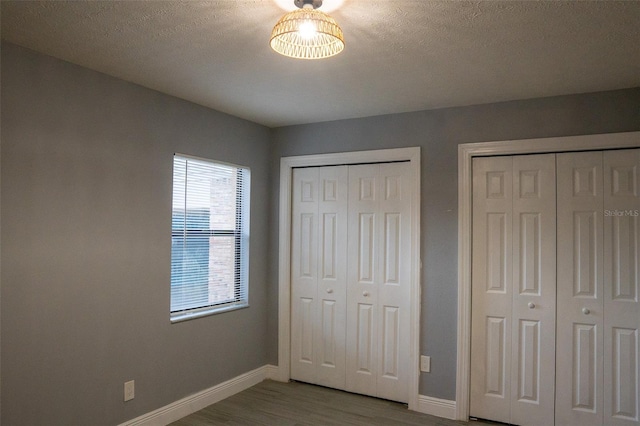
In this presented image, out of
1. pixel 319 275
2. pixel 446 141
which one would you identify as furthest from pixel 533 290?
pixel 319 275

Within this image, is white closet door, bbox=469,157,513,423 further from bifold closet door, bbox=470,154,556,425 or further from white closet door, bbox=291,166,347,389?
white closet door, bbox=291,166,347,389

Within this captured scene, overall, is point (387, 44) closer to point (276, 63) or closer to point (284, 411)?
point (276, 63)

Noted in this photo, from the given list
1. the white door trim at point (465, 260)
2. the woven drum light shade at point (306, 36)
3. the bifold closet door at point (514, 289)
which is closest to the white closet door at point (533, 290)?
the bifold closet door at point (514, 289)

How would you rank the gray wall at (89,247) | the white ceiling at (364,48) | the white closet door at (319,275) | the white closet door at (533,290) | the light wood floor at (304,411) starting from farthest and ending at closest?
the white closet door at (319,275) → the light wood floor at (304,411) → the white closet door at (533,290) → the gray wall at (89,247) → the white ceiling at (364,48)

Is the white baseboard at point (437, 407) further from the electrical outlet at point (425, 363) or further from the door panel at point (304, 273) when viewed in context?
the door panel at point (304, 273)

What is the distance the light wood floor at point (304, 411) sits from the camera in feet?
11.3

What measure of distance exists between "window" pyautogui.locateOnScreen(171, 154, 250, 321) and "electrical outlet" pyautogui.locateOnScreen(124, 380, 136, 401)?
0.54 metres

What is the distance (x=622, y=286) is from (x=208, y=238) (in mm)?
3124

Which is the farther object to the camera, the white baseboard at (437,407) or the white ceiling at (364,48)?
the white baseboard at (437,407)

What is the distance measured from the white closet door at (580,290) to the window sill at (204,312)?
8.53 feet

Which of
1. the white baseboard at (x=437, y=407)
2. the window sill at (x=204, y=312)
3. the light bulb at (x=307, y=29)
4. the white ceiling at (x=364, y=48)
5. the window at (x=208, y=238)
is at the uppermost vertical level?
the white ceiling at (x=364, y=48)

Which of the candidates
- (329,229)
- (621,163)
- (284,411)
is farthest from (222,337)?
(621,163)

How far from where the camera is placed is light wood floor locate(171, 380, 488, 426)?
3.45 metres

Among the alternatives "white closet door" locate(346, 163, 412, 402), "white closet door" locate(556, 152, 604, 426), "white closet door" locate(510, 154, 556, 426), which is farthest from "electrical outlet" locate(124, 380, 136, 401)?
"white closet door" locate(556, 152, 604, 426)
